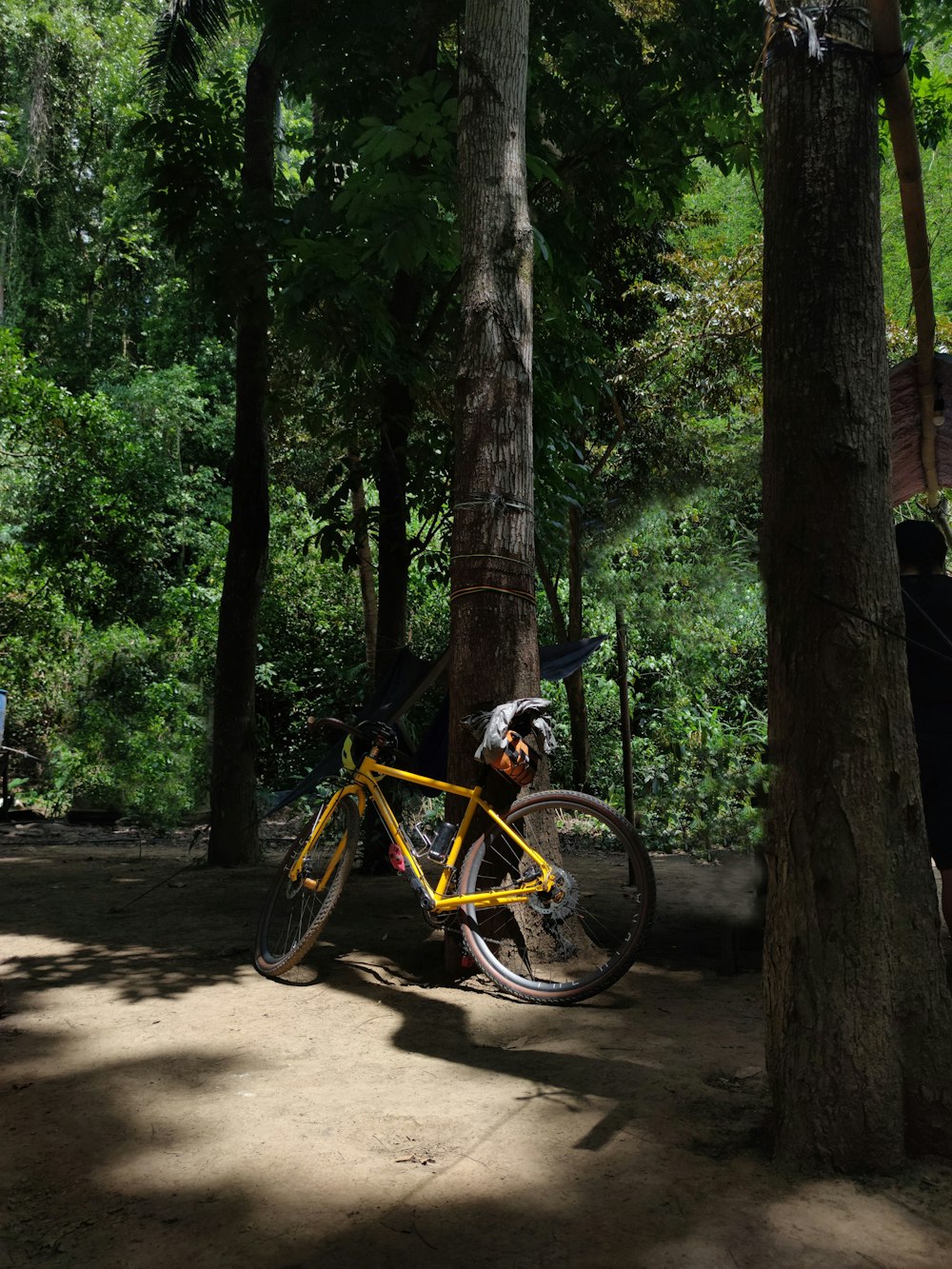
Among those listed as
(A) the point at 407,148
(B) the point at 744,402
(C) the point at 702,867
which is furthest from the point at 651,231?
(C) the point at 702,867

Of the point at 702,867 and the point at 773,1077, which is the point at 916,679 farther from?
the point at 702,867

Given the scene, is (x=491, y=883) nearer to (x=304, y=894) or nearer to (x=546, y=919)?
(x=546, y=919)

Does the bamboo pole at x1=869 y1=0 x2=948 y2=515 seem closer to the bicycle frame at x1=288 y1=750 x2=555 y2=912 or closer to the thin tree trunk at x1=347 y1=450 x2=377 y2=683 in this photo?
the bicycle frame at x1=288 y1=750 x2=555 y2=912

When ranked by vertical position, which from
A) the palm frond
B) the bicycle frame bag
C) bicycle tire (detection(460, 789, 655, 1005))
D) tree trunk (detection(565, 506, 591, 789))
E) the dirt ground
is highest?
the palm frond

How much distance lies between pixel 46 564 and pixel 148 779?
13.2ft

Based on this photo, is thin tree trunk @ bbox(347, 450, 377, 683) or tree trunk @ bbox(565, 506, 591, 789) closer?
thin tree trunk @ bbox(347, 450, 377, 683)

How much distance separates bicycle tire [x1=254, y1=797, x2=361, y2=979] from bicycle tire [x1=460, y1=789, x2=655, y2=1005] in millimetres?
579

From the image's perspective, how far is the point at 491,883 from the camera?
364 cm

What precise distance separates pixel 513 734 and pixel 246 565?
406cm

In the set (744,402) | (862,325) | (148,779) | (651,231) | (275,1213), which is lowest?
(275,1213)

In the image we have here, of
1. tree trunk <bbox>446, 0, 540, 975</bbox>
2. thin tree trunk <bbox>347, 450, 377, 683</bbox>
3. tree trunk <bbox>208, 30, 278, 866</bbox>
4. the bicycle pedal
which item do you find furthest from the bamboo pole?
tree trunk <bbox>208, 30, 278, 866</bbox>

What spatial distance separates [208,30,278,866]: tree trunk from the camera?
685cm

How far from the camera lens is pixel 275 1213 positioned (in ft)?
6.50

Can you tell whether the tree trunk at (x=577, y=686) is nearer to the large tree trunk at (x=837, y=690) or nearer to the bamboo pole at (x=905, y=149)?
the bamboo pole at (x=905, y=149)
